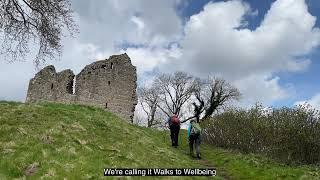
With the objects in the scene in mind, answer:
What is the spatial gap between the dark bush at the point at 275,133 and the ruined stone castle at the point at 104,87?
11257mm

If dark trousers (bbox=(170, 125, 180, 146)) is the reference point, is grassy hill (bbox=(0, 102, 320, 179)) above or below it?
below

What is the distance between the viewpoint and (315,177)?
57.5 ft

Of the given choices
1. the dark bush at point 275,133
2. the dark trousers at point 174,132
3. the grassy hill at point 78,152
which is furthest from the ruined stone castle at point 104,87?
the grassy hill at point 78,152

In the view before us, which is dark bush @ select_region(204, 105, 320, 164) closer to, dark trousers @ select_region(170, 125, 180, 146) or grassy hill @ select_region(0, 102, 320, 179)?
grassy hill @ select_region(0, 102, 320, 179)

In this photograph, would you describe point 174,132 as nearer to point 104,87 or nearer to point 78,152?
point 78,152

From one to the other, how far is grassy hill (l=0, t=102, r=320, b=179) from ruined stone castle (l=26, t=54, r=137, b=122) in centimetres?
1686

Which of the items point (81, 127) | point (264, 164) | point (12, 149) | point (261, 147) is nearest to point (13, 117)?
point (81, 127)

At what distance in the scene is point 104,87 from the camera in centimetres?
4141

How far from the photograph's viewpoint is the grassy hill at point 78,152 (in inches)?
576

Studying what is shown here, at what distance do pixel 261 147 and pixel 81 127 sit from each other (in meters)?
12.1

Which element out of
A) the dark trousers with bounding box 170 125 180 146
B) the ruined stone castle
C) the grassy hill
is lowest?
the grassy hill

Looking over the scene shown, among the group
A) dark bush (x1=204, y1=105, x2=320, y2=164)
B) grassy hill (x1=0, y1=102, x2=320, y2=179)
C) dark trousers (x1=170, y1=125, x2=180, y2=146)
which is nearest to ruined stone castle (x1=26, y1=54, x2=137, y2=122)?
dark bush (x1=204, y1=105, x2=320, y2=164)

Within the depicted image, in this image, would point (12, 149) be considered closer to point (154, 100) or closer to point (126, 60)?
point (126, 60)

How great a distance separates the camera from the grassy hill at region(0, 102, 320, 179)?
14.6m
